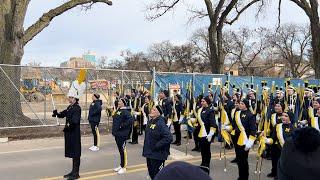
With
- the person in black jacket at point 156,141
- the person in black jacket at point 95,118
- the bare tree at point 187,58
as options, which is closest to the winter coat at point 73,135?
the person in black jacket at point 156,141

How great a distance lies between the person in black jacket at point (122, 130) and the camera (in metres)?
10.1

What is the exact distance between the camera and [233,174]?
10.4 metres

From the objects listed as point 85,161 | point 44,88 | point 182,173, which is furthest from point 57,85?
point 182,173

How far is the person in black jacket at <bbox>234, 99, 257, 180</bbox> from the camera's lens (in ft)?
30.4

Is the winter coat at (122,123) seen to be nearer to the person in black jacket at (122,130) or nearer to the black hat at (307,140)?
the person in black jacket at (122,130)

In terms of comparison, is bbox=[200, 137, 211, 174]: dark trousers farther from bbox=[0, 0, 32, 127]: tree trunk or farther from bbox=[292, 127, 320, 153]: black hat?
bbox=[0, 0, 32, 127]: tree trunk

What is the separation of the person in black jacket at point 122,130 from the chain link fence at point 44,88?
6.01 meters

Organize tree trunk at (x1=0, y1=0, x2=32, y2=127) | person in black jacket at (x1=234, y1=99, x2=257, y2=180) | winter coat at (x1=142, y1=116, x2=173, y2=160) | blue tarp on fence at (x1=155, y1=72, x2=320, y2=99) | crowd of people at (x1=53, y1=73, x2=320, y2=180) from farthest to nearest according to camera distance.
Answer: blue tarp on fence at (x1=155, y1=72, x2=320, y2=99)
tree trunk at (x1=0, y1=0, x2=32, y2=127)
person in black jacket at (x1=234, y1=99, x2=257, y2=180)
winter coat at (x1=142, y1=116, x2=173, y2=160)
crowd of people at (x1=53, y1=73, x2=320, y2=180)

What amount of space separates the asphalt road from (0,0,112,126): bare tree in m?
2.00

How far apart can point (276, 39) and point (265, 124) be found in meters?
61.4

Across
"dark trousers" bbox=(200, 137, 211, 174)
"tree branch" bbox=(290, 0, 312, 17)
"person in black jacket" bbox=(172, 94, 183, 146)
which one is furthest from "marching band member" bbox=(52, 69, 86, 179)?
"tree branch" bbox=(290, 0, 312, 17)

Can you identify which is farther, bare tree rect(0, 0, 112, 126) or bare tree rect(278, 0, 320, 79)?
bare tree rect(278, 0, 320, 79)

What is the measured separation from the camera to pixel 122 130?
33.0 ft

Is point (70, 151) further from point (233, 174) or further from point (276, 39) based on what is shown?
point (276, 39)
